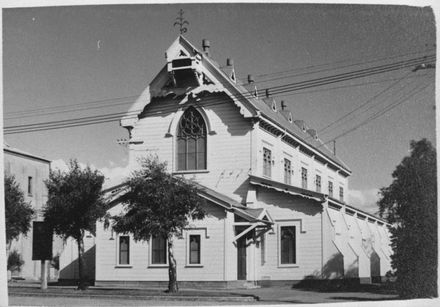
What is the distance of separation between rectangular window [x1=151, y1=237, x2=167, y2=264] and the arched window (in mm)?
1686

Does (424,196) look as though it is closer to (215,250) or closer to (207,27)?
(207,27)

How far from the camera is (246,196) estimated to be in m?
18.8

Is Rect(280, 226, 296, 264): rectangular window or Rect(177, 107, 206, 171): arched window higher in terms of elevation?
Rect(177, 107, 206, 171): arched window

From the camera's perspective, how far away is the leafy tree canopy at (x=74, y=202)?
16125mm

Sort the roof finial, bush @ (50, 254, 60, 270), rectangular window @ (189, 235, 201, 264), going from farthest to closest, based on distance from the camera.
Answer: bush @ (50, 254, 60, 270)
rectangular window @ (189, 235, 201, 264)
the roof finial

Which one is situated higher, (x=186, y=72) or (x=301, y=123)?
(x=186, y=72)

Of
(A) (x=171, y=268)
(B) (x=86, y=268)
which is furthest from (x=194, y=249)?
(B) (x=86, y=268)

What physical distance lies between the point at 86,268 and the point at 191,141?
12.5 ft

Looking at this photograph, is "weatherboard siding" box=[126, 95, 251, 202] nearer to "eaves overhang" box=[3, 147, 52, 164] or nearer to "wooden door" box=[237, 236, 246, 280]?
"wooden door" box=[237, 236, 246, 280]

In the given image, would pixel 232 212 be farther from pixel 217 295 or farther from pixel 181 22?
pixel 181 22

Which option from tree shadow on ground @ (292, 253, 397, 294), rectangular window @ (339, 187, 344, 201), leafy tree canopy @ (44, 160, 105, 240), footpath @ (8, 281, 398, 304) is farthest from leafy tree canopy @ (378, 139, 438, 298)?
leafy tree canopy @ (44, 160, 105, 240)

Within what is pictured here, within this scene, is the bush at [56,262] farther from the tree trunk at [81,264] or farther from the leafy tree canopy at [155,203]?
the leafy tree canopy at [155,203]

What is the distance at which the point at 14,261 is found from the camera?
572 inches

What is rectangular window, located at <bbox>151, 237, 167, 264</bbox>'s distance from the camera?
59.9 feet
